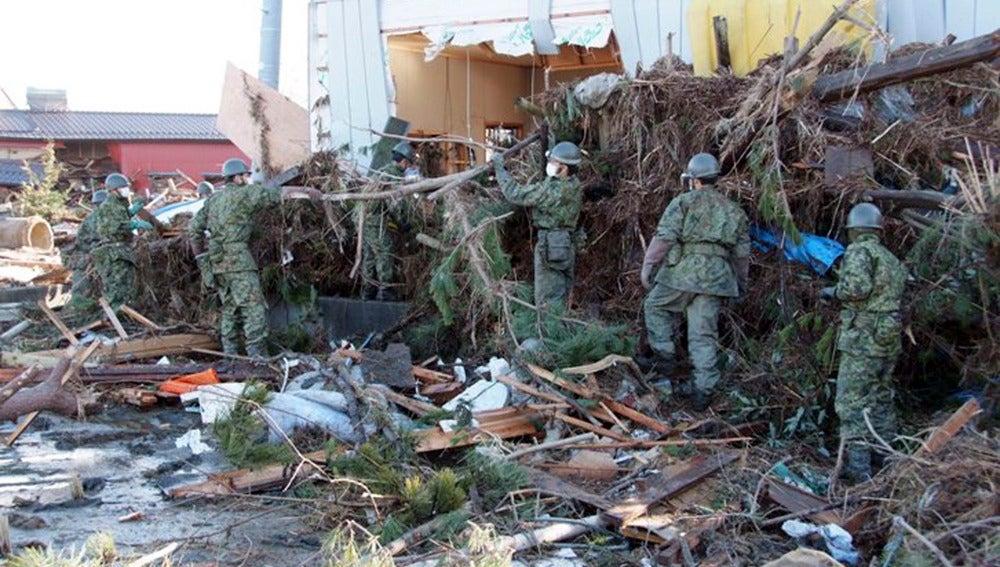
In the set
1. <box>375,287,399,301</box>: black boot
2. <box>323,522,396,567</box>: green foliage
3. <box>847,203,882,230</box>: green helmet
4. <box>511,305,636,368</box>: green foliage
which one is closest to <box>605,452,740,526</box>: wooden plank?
<box>323,522,396,567</box>: green foliage

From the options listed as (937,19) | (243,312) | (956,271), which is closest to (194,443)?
(243,312)

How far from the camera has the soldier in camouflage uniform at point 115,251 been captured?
11602 mm

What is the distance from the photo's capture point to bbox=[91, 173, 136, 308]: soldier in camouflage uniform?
457 inches

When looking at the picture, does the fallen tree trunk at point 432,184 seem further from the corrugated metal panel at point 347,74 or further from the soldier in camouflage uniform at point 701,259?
the corrugated metal panel at point 347,74

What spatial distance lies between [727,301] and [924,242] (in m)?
1.67

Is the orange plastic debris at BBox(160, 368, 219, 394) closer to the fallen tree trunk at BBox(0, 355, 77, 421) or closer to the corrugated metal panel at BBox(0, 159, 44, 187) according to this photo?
the fallen tree trunk at BBox(0, 355, 77, 421)

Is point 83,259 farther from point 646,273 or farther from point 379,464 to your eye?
point 379,464

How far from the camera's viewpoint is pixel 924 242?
23.3 ft

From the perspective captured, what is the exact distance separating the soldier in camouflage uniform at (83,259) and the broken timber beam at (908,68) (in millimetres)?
8331

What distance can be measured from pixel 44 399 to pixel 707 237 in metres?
4.84

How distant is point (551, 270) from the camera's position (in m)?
9.08

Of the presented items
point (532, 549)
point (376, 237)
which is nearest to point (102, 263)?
point (376, 237)

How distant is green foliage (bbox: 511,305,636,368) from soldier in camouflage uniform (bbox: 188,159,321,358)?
306cm

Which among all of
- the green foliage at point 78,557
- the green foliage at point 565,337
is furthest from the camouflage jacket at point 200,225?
the green foliage at point 78,557
